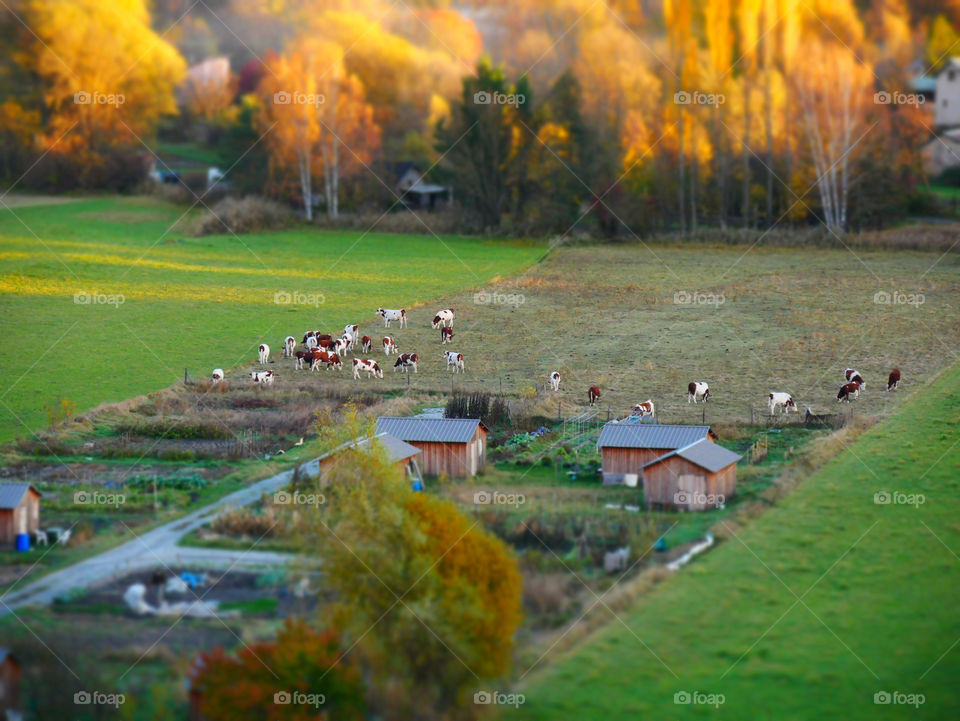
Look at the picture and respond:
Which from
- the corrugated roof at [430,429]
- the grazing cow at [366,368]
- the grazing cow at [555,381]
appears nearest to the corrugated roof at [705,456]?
the corrugated roof at [430,429]

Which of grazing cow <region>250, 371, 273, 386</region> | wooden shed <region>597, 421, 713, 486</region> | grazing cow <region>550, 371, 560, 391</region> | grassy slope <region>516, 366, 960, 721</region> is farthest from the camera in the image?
grazing cow <region>250, 371, 273, 386</region>

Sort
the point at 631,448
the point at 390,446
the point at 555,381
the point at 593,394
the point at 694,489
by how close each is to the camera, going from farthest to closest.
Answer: the point at 555,381
the point at 593,394
the point at 631,448
the point at 390,446
the point at 694,489

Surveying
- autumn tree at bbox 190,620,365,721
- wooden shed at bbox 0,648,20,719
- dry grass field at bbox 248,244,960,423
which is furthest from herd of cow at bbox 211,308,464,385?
autumn tree at bbox 190,620,365,721

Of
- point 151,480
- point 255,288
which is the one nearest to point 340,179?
point 255,288

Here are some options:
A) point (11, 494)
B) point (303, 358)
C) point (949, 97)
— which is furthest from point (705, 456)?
point (949, 97)

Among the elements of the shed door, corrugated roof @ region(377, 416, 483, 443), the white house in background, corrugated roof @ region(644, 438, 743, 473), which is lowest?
the shed door

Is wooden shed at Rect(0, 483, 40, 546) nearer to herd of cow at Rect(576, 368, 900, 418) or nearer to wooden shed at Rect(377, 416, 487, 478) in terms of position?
wooden shed at Rect(377, 416, 487, 478)

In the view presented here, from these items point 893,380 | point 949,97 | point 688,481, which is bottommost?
point 688,481

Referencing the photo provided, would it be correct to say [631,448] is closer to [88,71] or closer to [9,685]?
[9,685]
